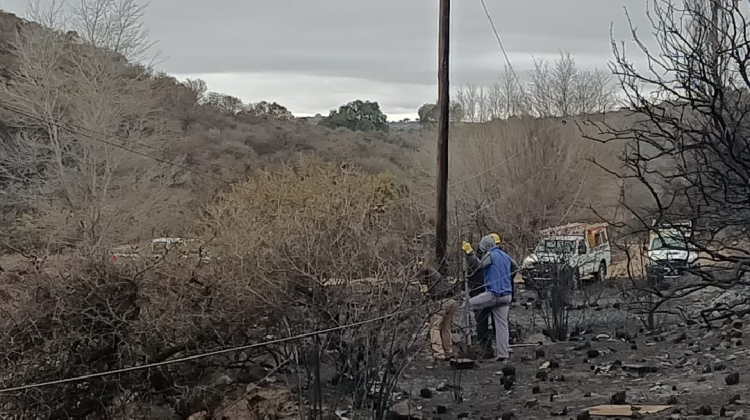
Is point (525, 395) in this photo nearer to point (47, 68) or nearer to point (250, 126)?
point (47, 68)

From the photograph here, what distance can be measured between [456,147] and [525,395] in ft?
91.3

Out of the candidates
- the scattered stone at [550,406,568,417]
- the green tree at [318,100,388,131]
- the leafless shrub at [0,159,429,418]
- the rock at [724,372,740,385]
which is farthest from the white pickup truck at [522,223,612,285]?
the green tree at [318,100,388,131]

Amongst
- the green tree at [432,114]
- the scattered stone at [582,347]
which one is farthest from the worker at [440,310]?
the green tree at [432,114]

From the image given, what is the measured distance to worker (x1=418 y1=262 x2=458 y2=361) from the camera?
8922mm

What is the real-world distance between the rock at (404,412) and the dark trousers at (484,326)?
3557 mm

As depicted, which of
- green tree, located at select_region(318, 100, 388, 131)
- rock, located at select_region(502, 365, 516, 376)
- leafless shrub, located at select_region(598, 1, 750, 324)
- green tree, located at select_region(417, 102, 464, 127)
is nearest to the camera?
leafless shrub, located at select_region(598, 1, 750, 324)

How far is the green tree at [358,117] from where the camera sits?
72812 mm

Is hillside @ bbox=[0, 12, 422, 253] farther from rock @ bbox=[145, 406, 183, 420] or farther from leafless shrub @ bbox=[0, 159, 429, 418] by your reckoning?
rock @ bbox=[145, 406, 183, 420]

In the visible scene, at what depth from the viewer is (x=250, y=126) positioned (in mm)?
66812

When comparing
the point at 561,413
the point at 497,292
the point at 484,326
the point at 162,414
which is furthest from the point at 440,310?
the point at 484,326

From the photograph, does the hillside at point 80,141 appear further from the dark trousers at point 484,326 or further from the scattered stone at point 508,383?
the scattered stone at point 508,383

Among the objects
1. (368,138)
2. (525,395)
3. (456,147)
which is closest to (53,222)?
(456,147)

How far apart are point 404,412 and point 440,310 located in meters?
1.09

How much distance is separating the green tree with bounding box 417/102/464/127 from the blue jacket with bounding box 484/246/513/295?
30.3 metres
